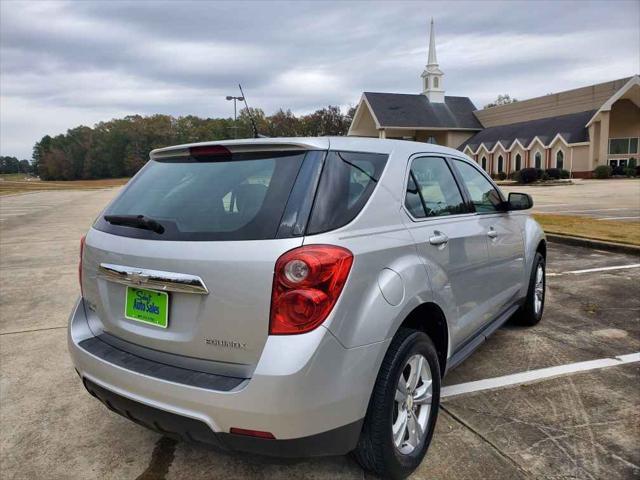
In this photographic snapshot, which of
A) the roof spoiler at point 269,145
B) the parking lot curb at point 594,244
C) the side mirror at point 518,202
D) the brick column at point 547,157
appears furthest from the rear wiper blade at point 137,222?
the brick column at point 547,157

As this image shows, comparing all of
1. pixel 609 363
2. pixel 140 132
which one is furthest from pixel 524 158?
pixel 140 132

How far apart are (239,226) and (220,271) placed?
22 cm

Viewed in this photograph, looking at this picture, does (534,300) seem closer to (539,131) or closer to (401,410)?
(401,410)

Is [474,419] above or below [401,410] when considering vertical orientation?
below

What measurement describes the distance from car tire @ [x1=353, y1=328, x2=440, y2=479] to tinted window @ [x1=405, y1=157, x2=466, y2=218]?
2.46 feet

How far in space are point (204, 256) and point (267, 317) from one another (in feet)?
1.27

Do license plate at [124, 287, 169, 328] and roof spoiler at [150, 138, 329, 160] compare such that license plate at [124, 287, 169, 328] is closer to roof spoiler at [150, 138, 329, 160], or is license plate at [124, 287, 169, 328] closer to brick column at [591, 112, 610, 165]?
roof spoiler at [150, 138, 329, 160]

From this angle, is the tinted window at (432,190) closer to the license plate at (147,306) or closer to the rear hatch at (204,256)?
the rear hatch at (204,256)

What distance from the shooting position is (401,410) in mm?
2451

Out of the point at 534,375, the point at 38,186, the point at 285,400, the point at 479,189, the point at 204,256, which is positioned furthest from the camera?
the point at 38,186

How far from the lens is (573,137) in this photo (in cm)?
4406

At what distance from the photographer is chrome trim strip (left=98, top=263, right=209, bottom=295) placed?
2131mm

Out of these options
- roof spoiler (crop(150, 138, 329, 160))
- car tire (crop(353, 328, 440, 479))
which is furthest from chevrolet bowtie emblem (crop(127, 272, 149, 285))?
car tire (crop(353, 328, 440, 479))

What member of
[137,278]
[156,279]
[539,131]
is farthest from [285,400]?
[539,131]
